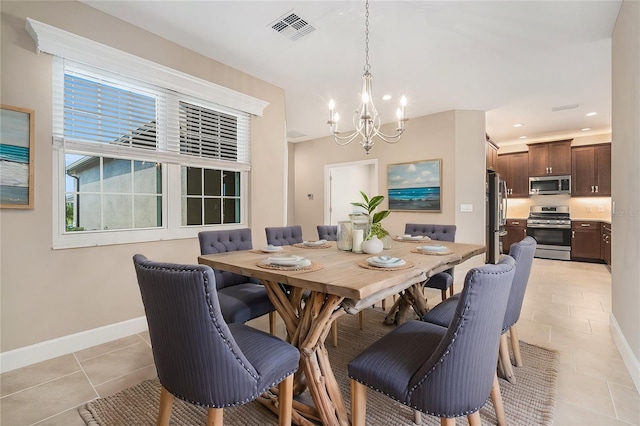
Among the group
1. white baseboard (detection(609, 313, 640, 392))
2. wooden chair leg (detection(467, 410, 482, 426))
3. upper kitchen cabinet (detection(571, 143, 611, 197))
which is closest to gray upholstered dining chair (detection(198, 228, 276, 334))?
wooden chair leg (detection(467, 410, 482, 426))

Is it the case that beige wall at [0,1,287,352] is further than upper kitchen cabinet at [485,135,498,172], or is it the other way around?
upper kitchen cabinet at [485,135,498,172]

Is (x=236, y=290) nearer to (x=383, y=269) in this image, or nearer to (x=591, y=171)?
(x=383, y=269)

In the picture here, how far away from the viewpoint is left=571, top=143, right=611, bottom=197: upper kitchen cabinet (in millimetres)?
5859

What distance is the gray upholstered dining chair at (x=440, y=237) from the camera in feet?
9.18

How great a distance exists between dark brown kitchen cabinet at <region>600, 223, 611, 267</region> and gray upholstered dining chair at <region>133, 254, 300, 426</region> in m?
6.62

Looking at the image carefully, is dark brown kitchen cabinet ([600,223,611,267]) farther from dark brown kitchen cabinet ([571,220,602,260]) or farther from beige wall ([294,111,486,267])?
beige wall ([294,111,486,267])

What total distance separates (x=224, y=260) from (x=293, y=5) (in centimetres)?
200

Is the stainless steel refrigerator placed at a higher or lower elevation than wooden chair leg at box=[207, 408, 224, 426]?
higher

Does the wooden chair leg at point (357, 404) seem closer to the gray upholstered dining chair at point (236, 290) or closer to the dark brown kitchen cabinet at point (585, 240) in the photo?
the gray upholstered dining chair at point (236, 290)

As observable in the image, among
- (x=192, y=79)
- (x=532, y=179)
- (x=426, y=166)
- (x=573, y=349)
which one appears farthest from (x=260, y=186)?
(x=532, y=179)

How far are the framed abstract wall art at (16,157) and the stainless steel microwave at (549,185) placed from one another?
797 centimetres

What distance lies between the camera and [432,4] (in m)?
2.32

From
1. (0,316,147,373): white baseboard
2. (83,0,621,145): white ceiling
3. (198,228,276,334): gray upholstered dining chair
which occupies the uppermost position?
(83,0,621,145): white ceiling

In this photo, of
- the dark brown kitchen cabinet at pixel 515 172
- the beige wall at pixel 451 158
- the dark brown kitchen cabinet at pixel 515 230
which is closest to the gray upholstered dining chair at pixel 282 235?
the beige wall at pixel 451 158
